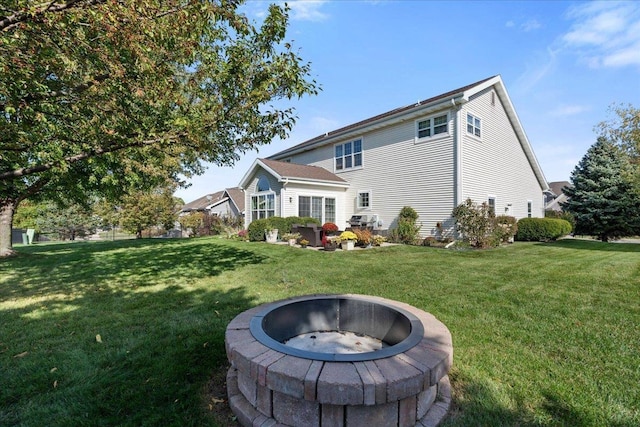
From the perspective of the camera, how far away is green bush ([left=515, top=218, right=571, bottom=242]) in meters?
14.4

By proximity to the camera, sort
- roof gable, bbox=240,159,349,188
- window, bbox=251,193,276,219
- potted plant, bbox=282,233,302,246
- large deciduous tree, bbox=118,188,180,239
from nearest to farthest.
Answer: potted plant, bbox=282,233,302,246 → roof gable, bbox=240,159,349,188 → window, bbox=251,193,276,219 → large deciduous tree, bbox=118,188,180,239

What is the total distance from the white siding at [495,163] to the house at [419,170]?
0.05m

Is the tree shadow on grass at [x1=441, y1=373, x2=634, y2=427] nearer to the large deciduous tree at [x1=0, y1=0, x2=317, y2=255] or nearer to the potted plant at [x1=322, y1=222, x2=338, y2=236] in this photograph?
the large deciduous tree at [x1=0, y1=0, x2=317, y2=255]

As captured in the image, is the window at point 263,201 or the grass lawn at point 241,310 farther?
the window at point 263,201

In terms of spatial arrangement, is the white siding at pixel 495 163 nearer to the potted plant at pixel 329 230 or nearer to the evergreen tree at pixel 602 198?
the evergreen tree at pixel 602 198

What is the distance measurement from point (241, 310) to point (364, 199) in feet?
41.7

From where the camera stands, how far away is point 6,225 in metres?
11.0

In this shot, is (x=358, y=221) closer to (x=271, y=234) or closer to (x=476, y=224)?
(x=271, y=234)

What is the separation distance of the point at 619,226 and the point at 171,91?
25.7 m

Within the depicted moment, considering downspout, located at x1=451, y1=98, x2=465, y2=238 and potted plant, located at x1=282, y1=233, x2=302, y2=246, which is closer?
downspout, located at x1=451, y1=98, x2=465, y2=238

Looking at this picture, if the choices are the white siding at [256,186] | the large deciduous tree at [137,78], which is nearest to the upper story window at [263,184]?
the white siding at [256,186]

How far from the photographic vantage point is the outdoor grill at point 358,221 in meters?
15.4

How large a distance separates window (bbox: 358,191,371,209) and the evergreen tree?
1519 cm

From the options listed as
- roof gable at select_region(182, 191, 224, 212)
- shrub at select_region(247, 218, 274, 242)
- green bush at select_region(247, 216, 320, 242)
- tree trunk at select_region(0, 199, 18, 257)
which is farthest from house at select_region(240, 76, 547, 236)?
roof gable at select_region(182, 191, 224, 212)
